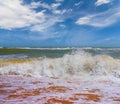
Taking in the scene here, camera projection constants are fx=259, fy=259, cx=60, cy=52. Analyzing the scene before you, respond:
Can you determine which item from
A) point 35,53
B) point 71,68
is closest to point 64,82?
point 71,68

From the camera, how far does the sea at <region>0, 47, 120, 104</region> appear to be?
336 inches

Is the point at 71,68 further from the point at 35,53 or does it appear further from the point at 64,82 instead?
the point at 35,53

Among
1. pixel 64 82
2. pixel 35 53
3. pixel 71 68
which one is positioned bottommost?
pixel 64 82

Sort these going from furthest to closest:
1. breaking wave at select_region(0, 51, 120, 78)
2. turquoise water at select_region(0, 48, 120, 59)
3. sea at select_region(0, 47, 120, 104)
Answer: turquoise water at select_region(0, 48, 120, 59) → breaking wave at select_region(0, 51, 120, 78) → sea at select_region(0, 47, 120, 104)

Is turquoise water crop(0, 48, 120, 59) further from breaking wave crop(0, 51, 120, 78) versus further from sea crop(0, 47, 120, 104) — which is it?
sea crop(0, 47, 120, 104)

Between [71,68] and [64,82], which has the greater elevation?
[71,68]

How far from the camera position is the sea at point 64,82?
28.0 ft

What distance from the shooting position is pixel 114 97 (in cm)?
873

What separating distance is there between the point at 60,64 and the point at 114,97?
9882 mm

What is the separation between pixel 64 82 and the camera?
12.8 metres

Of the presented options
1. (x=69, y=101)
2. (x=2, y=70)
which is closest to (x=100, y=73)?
(x=2, y=70)

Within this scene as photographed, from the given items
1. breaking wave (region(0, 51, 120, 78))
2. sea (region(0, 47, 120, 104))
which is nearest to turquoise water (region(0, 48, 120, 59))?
breaking wave (region(0, 51, 120, 78))

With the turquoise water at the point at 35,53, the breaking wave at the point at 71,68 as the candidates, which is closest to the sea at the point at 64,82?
the breaking wave at the point at 71,68

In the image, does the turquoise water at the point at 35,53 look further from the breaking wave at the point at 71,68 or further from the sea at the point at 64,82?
the sea at the point at 64,82
